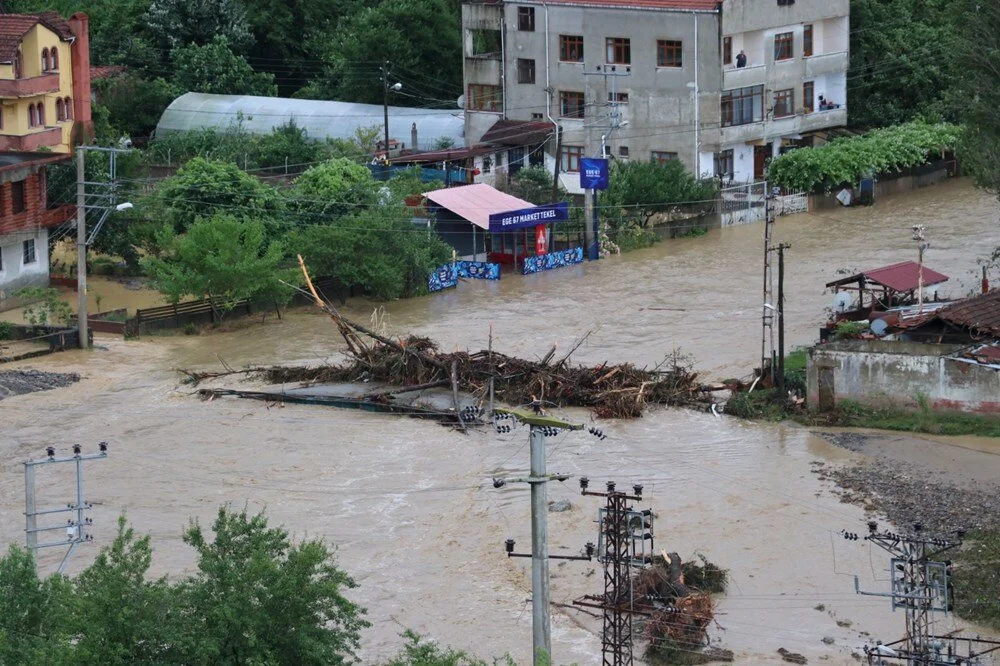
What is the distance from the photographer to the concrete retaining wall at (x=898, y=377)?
108 feet

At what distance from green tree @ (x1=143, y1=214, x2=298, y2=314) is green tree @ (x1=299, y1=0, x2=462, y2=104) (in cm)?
2435

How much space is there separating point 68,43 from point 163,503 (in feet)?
104

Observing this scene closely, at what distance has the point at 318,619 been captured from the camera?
64.6 ft

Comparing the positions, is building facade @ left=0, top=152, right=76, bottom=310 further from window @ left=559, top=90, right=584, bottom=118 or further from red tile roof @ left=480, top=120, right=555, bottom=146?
window @ left=559, top=90, right=584, bottom=118

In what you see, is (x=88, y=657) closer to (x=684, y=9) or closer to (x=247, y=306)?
(x=247, y=306)

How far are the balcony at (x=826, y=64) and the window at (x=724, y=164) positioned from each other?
4.83 m

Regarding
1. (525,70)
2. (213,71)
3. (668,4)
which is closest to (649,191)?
(668,4)

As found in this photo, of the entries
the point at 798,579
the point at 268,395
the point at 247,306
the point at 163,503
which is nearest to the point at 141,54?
the point at 247,306

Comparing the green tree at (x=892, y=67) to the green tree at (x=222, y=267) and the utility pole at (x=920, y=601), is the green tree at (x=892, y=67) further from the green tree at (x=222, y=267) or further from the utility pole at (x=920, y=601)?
the utility pole at (x=920, y=601)

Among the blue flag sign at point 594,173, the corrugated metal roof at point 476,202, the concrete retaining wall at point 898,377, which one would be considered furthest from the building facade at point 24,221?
the concrete retaining wall at point 898,377

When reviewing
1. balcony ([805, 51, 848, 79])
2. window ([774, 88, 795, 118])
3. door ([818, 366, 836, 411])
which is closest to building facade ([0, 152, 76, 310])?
door ([818, 366, 836, 411])

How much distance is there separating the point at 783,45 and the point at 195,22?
23717 millimetres

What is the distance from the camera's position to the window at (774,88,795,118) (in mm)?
62844

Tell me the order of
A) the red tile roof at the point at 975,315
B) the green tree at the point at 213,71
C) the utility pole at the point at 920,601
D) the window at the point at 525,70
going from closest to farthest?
the utility pole at the point at 920,601, the red tile roof at the point at 975,315, the window at the point at 525,70, the green tree at the point at 213,71
